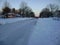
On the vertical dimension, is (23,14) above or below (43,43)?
above

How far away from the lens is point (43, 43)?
1140mm

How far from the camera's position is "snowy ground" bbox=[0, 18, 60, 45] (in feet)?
3.82

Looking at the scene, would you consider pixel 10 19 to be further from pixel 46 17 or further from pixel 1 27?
pixel 46 17

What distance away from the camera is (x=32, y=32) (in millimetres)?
1277

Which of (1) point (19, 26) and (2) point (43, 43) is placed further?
(1) point (19, 26)

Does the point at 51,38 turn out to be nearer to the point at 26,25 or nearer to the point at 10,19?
the point at 26,25

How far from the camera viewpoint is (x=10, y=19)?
1236 millimetres

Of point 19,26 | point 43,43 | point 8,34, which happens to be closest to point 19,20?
point 19,26

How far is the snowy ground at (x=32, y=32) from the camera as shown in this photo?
116cm

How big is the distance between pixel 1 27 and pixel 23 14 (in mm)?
230

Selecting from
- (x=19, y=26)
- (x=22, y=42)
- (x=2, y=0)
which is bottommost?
(x=22, y=42)

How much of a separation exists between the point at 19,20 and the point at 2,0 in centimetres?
24

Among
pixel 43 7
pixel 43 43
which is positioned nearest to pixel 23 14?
pixel 43 7

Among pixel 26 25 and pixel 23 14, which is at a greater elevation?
pixel 23 14
